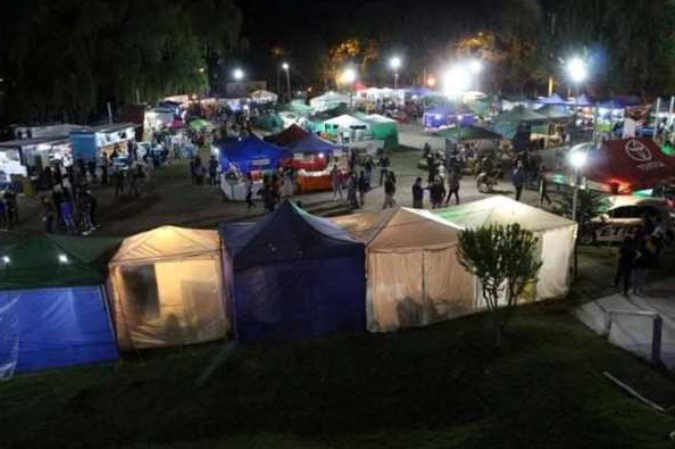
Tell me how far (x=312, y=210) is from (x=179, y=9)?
99.8ft

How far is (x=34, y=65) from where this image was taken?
135 ft

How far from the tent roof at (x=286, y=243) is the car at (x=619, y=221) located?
26.9 feet

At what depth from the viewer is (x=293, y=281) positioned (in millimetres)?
11453

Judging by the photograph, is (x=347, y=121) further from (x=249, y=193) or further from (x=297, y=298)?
(x=297, y=298)

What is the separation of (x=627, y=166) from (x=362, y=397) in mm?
13131

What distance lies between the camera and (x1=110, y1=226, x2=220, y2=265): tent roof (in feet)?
37.9

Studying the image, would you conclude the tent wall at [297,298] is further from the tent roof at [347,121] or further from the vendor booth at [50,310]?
the tent roof at [347,121]

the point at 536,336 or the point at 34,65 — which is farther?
the point at 34,65

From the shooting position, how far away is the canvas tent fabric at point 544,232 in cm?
1295

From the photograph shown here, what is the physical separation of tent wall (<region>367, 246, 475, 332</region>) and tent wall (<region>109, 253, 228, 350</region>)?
2.92 metres

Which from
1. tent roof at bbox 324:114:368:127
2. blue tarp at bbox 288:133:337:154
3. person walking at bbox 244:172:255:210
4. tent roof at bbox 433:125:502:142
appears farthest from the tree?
tent roof at bbox 324:114:368:127

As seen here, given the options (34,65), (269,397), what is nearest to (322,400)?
(269,397)

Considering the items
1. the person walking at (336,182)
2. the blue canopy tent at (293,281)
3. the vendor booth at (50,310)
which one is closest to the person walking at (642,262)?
the blue canopy tent at (293,281)

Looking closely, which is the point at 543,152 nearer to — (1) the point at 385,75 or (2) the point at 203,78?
(2) the point at 203,78
